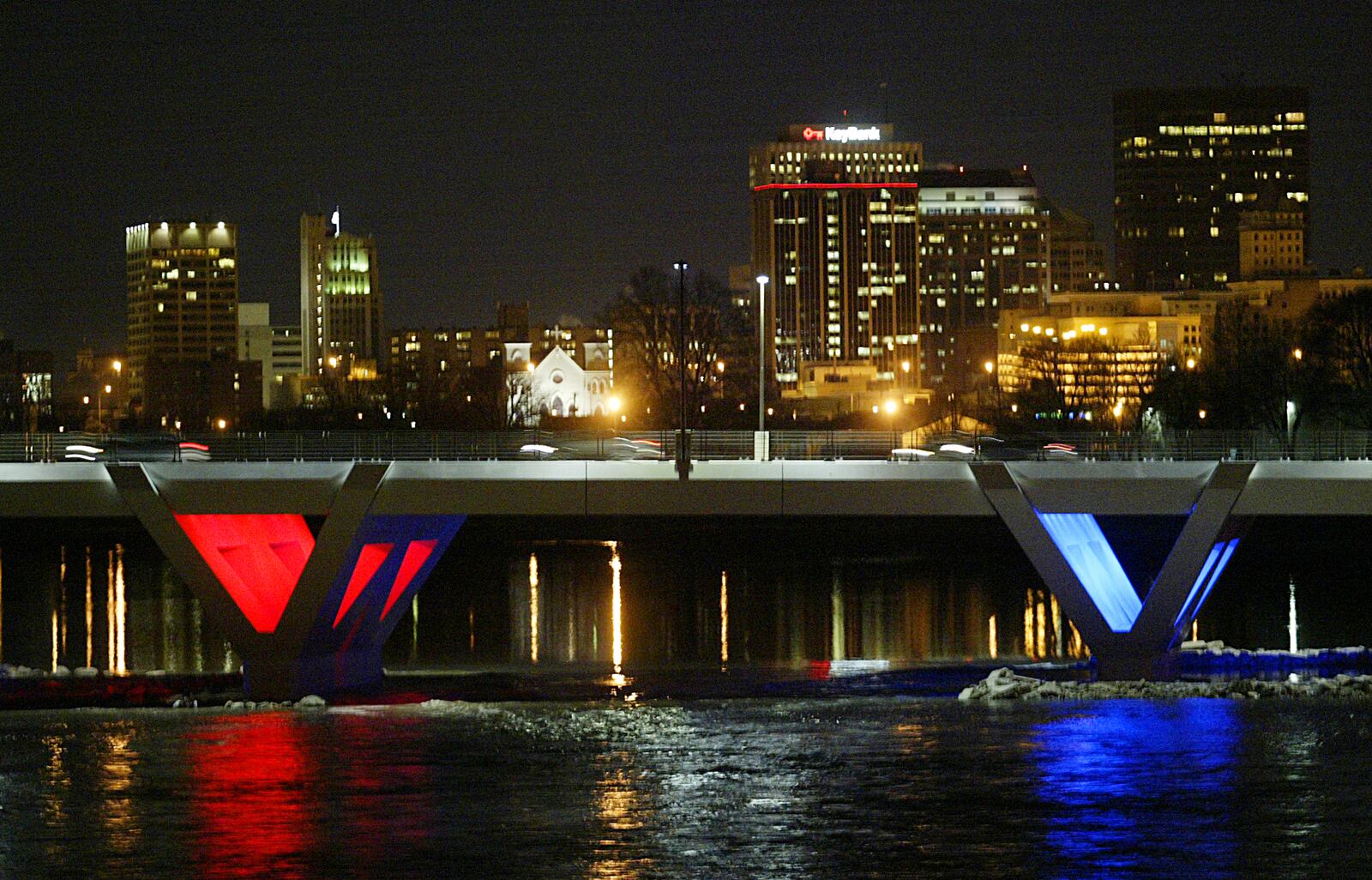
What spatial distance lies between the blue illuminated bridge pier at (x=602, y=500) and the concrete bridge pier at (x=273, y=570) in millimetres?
49

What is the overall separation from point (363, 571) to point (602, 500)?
6.83 m

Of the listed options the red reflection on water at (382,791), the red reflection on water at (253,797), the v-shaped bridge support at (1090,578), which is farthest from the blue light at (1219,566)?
the red reflection on water at (253,797)

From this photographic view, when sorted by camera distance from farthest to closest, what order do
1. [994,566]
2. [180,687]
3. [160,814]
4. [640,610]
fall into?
[994,566] < [640,610] < [180,687] < [160,814]

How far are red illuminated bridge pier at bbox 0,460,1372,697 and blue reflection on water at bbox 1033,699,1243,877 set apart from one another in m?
4.51

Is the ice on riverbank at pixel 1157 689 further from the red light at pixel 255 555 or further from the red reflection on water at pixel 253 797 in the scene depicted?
the red light at pixel 255 555

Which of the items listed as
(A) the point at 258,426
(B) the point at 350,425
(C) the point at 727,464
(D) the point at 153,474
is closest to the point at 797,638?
(C) the point at 727,464

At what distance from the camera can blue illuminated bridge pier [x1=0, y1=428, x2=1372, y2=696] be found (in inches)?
1897

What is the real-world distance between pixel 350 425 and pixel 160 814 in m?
106

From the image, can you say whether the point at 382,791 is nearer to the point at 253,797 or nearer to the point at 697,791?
the point at 253,797

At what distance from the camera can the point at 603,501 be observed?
49031mm

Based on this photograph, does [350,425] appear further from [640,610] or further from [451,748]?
[451,748]

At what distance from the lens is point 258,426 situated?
5920 inches

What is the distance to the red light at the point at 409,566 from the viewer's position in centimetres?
5347

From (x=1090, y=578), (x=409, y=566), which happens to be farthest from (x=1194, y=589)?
(x=409, y=566)
